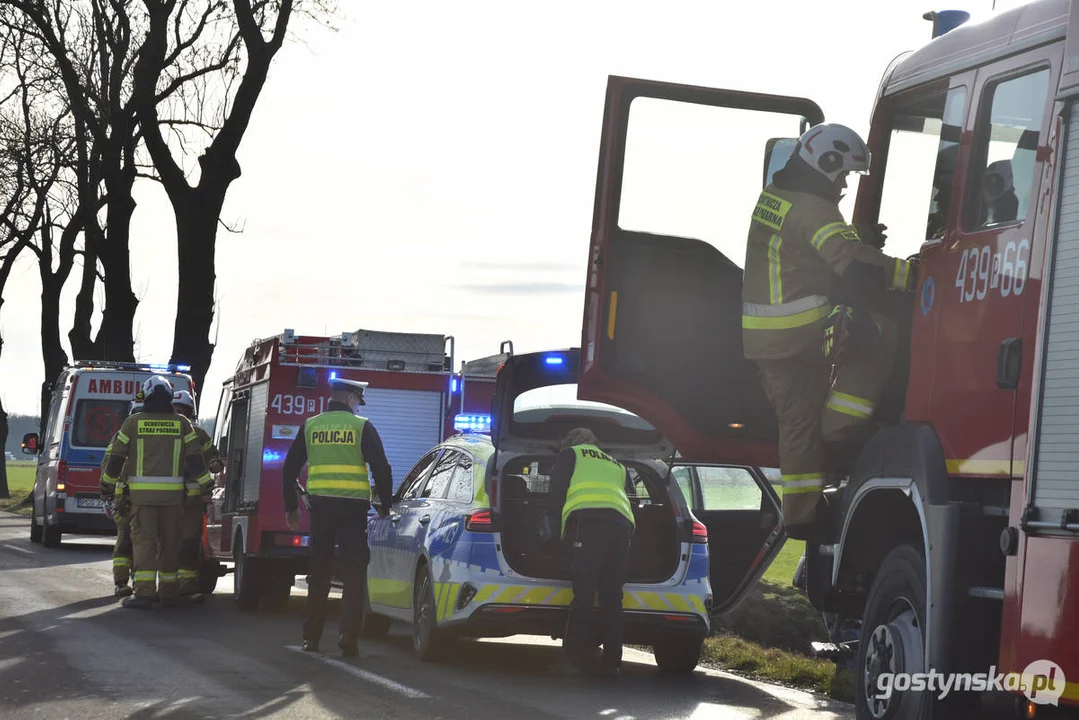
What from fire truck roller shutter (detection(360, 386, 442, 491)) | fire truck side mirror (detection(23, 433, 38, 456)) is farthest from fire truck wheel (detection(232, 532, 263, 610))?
fire truck side mirror (detection(23, 433, 38, 456))

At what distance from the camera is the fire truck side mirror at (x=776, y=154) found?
9086 mm

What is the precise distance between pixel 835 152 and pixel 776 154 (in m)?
0.89

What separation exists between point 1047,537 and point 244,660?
6792 millimetres

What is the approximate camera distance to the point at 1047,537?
6102mm

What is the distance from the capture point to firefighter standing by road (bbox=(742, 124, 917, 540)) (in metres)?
7.92

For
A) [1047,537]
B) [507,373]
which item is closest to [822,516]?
[1047,537]

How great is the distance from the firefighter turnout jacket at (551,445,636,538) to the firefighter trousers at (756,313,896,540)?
10.1ft

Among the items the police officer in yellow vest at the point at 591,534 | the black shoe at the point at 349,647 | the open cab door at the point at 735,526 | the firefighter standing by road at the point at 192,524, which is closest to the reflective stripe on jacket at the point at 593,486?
the police officer in yellow vest at the point at 591,534

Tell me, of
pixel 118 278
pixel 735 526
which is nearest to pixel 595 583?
pixel 735 526

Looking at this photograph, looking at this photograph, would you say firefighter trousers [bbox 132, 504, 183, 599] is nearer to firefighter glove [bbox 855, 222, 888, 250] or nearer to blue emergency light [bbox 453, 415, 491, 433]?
blue emergency light [bbox 453, 415, 491, 433]

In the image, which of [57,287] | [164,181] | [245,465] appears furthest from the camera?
[57,287]

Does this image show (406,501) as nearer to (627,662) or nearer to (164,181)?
(627,662)

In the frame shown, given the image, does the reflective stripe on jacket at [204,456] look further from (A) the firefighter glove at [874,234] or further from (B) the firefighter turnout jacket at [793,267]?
(A) the firefighter glove at [874,234]

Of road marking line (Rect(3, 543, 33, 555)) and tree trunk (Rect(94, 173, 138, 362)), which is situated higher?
tree trunk (Rect(94, 173, 138, 362))
